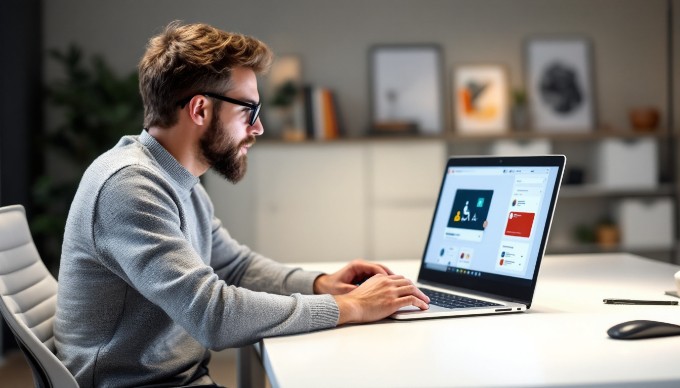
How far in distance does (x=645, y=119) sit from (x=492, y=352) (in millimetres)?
5401

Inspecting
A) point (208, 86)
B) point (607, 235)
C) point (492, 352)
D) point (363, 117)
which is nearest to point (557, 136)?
point (607, 235)

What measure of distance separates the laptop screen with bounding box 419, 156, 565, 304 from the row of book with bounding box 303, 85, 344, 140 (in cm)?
399

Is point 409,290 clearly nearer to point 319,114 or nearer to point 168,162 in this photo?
point 168,162

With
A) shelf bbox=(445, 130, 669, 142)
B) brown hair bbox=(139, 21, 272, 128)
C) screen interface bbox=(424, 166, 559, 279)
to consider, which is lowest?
shelf bbox=(445, 130, 669, 142)

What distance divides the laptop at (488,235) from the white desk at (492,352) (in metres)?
0.07

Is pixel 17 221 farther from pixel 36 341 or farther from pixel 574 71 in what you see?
pixel 574 71

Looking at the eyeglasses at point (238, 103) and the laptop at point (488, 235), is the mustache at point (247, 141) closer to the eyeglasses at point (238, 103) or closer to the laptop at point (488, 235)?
the eyeglasses at point (238, 103)

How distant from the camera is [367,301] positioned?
1643mm

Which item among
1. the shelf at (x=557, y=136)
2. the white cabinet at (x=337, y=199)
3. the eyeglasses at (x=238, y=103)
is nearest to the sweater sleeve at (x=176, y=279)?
the eyeglasses at (x=238, y=103)

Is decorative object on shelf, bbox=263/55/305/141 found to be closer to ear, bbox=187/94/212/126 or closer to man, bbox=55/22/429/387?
man, bbox=55/22/429/387

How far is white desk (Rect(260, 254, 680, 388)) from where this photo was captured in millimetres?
1213

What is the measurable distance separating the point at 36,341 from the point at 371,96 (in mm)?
4937

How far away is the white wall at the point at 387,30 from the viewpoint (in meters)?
6.11

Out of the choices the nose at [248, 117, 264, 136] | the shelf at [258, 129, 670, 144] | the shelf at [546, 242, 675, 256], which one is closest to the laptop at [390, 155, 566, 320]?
the nose at [248, 117, 264, 136]
